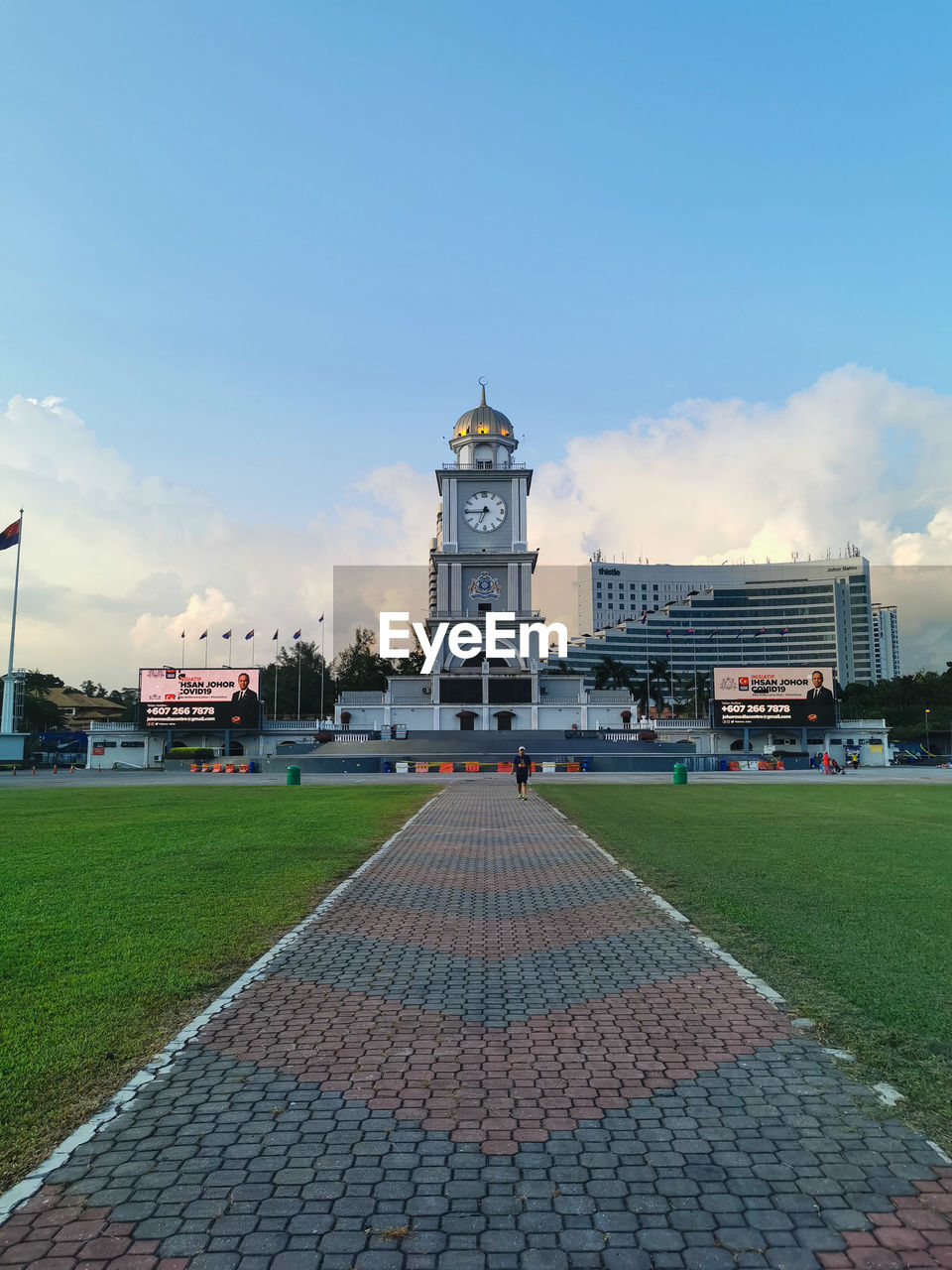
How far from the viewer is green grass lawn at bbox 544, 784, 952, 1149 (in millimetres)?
5742

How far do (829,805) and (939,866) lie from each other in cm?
1296

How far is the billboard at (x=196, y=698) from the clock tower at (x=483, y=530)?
20.8 metres

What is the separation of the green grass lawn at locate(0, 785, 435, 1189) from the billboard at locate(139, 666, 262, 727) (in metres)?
47.1

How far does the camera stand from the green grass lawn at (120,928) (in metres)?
5.13

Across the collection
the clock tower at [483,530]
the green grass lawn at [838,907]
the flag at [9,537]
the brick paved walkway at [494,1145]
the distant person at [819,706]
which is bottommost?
the green grass lawn at [838,907]

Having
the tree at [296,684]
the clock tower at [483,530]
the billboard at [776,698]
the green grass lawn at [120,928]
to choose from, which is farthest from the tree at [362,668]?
the green grass lawn at [120,928]

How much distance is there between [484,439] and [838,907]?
7834 centimetres

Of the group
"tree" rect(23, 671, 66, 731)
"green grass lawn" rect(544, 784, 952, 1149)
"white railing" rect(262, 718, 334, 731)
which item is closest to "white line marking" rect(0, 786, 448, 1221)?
"green grass lawn" rect(544, 784, 952, 1149)

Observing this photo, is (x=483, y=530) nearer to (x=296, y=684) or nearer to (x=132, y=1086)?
(x=296, y=684)

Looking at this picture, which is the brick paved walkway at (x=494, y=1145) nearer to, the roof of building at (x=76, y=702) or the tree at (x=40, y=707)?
the tree at (x=40, y=707)

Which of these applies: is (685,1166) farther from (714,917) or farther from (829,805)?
(829,805)

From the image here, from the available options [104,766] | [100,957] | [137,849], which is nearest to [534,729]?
[104,766]

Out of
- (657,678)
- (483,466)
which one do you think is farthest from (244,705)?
(657,678)

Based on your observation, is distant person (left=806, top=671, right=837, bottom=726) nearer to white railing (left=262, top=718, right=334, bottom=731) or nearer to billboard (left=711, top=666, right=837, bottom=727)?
billboard (left=711, top=666, right=837, bottom=727)
